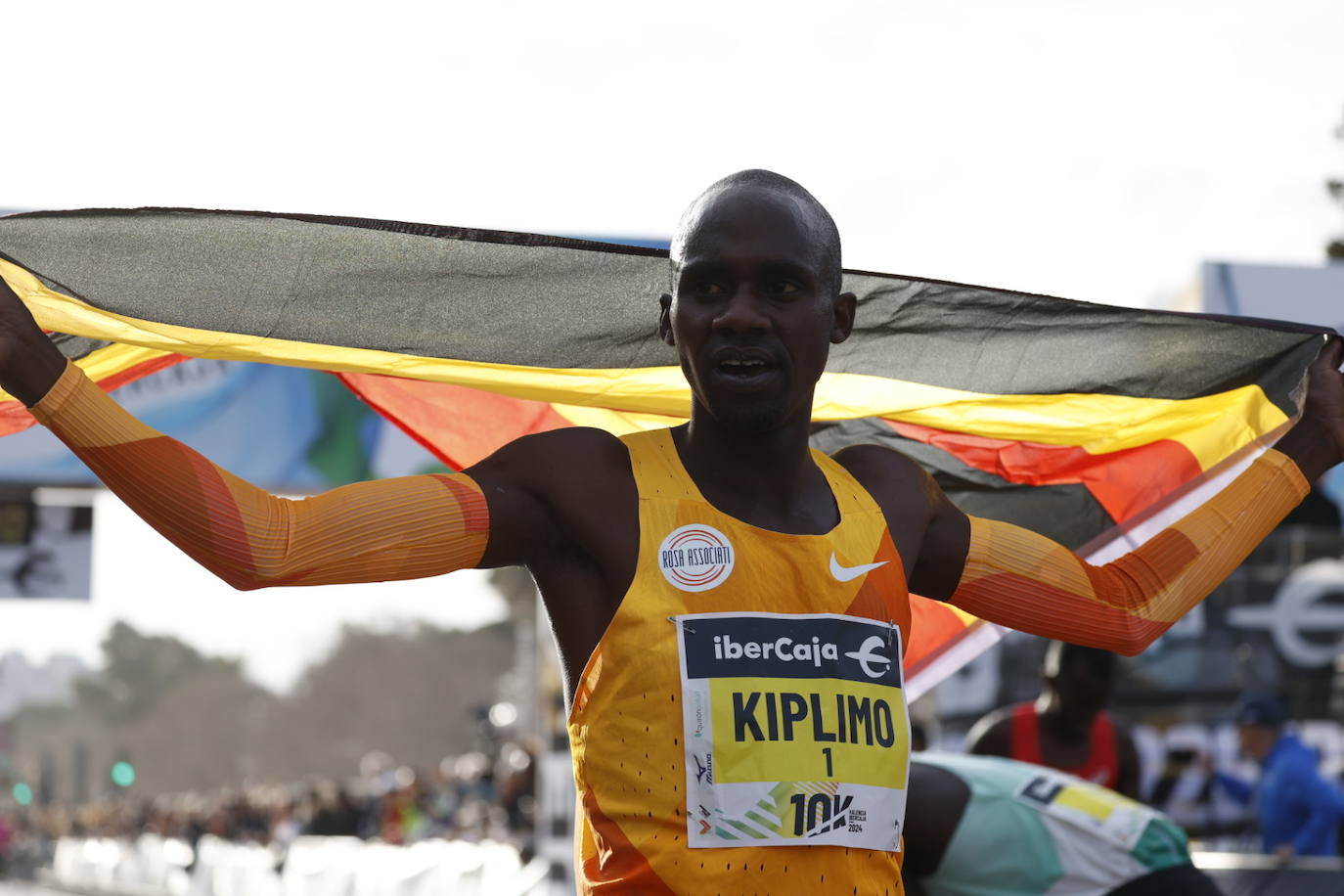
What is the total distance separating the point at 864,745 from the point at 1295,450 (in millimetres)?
1384

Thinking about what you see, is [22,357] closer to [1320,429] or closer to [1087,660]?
[1320,429]

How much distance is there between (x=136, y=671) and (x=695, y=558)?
143339 millimetres

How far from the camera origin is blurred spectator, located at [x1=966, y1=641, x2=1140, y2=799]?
23.1 ft

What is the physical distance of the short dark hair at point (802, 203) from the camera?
9.32 ft

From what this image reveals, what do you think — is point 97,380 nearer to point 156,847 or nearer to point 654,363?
point 654,363

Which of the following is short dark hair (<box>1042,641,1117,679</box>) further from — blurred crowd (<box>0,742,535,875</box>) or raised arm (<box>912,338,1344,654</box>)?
blurred crowd (<box>0,742,535,875</box>)

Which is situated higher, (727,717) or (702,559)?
(702,559)

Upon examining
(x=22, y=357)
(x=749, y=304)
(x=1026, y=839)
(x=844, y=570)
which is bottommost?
(x=1026, y=839)

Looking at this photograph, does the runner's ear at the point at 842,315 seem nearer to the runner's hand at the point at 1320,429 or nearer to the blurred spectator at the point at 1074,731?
the runner's hand at the point at 1320,429

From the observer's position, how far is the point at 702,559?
2.75 metres

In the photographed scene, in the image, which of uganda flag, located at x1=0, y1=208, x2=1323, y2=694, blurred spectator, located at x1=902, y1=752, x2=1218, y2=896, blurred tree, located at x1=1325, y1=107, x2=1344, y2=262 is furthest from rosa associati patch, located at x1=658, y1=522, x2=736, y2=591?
blurred tree, located at x1=1325, y1=107, x2=1344, y2=262

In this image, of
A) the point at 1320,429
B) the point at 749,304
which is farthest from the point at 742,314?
the point at 1320,429

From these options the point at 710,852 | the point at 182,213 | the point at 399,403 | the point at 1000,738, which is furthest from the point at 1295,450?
the point at 1000,738

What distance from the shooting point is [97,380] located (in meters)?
3.74
